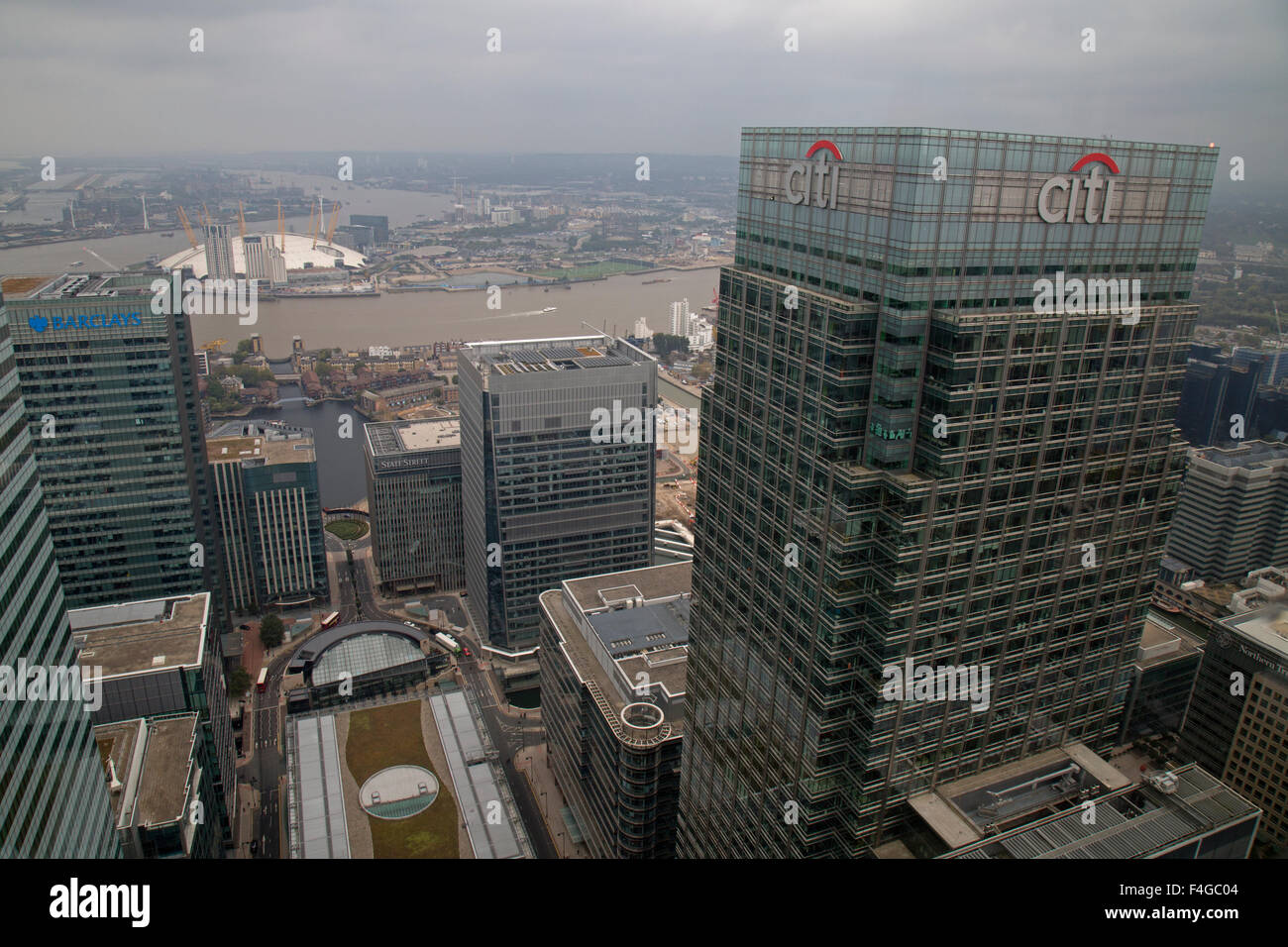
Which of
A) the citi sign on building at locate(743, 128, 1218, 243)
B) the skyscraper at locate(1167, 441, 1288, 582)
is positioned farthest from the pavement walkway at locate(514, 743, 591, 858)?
the skyscraper at locate(1167, 441, 1288, 582)

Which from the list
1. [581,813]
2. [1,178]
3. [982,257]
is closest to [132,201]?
[1,178]

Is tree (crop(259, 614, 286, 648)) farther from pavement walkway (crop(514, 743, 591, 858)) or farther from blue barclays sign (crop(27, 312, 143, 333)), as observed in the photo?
blue barclays sign (crop(27, 312, 143, 333))

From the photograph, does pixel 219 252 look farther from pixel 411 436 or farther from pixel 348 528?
pixel 411 436

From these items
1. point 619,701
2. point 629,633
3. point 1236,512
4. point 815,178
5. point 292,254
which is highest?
point 815,178

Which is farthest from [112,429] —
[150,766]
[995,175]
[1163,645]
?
[1163,645]

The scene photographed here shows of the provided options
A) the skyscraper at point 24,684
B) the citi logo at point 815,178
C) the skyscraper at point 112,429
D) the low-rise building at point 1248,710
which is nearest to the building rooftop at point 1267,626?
the low-rise building at point 1248,710

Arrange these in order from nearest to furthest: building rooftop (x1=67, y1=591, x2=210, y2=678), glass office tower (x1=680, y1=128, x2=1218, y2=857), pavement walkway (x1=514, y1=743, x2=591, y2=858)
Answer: glass office tower (x1=680, y1=128, x2=1218, y2=857) < building rooftop (x1=67, y1=591, x2=210, y2=678) < pavement walkway (x1=514, y1=743, x2=591, y2=858)

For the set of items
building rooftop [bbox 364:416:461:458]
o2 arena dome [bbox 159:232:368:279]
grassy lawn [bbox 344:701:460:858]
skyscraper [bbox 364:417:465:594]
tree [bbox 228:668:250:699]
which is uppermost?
o2 arena dome [bbox 159:232:368:279]
